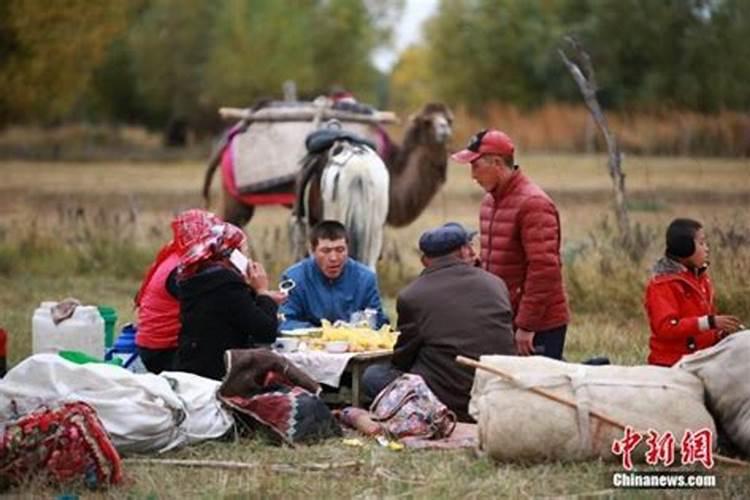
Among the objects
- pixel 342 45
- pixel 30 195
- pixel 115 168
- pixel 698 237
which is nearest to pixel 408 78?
pixel 342 45

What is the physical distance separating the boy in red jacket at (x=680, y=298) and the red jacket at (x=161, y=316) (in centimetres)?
242

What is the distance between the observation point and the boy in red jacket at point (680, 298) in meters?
8.15

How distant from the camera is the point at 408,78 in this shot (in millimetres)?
73000

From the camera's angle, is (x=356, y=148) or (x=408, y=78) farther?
(x=408, y=78)

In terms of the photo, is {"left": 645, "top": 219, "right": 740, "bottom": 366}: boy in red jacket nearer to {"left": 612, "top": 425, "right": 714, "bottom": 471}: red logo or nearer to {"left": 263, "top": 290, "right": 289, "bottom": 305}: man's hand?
{"left": 612, "top": 425, "right": 714, "bottom": 471}: red logo

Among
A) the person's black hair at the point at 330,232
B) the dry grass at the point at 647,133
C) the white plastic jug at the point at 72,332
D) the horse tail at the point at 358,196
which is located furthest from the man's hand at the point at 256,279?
the dry grass at the point at 647,133

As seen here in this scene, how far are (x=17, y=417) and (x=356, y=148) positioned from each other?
17.4 feet

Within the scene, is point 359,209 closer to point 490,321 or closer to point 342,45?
point 490,321

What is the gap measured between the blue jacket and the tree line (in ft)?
30.2

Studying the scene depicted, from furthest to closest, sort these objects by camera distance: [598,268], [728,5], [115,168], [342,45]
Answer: [342,45] < [115,168] < [728,5] < [598,268]

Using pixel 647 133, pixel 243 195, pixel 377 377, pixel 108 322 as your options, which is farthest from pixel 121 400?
pixel 647 133

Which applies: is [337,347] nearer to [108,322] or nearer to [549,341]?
[549,341]

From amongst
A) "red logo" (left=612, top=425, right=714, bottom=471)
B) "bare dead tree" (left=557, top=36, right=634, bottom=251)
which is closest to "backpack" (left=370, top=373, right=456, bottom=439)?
"red logo" (left=612, top=425, right=714, bottom=471)

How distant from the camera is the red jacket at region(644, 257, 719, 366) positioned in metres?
8.14
